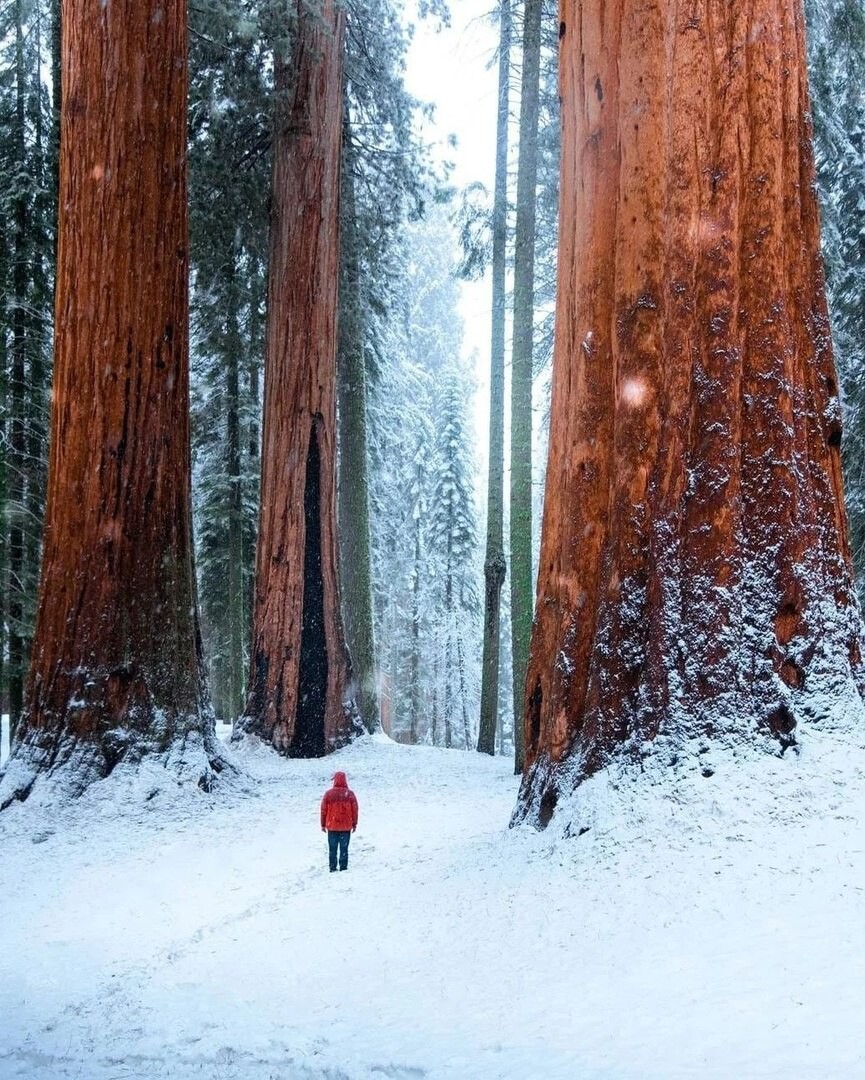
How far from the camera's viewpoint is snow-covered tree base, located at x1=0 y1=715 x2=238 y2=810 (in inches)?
257

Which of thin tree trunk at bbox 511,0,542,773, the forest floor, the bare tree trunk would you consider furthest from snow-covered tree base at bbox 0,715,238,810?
the bare tree trunk

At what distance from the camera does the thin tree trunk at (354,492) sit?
13477 mm

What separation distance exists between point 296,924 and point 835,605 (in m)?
3.05

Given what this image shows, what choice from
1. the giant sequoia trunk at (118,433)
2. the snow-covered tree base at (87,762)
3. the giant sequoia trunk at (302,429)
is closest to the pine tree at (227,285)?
the giant sequoia trunk at (302,429)

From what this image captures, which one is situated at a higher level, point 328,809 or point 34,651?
point 34,651

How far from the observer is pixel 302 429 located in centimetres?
1078

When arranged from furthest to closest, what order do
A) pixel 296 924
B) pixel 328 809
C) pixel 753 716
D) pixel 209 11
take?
pixel 209 11, pixel 328 809, pixel 296 924, pixel 753 716

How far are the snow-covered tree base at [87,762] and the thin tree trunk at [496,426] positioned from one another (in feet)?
21.6

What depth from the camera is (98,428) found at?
7039mm

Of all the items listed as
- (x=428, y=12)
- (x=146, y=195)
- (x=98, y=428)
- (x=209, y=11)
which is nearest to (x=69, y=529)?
(x=98, y=428)

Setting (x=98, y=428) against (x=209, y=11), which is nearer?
(x=98, y=428)

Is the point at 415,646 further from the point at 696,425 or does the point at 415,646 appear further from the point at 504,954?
the point at 504,954

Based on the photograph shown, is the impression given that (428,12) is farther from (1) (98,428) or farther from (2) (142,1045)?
(2) (142,1045)

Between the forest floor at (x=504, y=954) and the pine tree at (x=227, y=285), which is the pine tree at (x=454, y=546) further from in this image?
the forest floor at (x=504, y=954)
